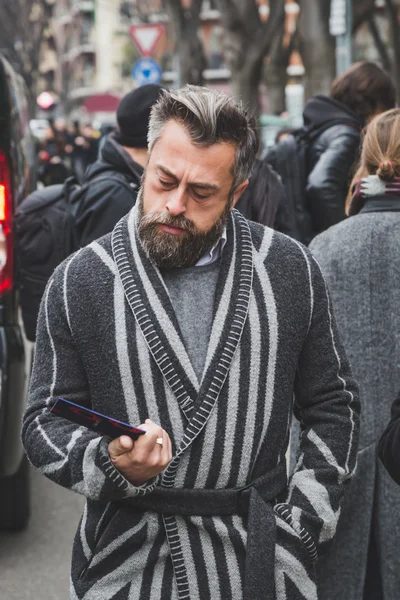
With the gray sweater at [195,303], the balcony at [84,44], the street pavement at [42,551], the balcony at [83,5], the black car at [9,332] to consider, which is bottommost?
the balcony at [84,44]

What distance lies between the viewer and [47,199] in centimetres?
471

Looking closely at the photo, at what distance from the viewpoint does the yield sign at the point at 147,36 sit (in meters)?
16.4

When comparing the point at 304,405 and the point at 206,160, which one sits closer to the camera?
the point at 206,160

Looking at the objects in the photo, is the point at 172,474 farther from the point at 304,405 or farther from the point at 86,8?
the point at 86,8

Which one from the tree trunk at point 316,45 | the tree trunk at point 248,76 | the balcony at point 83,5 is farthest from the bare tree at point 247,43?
the balcony at point 83,5

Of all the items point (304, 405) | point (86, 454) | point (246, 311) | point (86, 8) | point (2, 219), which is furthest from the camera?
point (86, 8)

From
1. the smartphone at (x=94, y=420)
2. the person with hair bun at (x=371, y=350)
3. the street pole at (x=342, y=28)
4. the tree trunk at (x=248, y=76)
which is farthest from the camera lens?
the tree trunk at (x=248, y=76)

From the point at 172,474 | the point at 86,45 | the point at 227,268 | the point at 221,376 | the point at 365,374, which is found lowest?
the point at 86,45

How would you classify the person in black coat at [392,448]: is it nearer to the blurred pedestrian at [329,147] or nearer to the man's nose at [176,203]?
the man's nose at [176,203]

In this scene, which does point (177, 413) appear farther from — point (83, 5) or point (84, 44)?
point (84, 44)

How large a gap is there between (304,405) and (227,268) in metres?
0.38

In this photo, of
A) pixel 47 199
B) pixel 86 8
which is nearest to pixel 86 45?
pixel 86 8

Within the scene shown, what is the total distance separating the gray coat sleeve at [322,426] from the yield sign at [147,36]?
14.3 m

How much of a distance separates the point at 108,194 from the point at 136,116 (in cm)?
39
